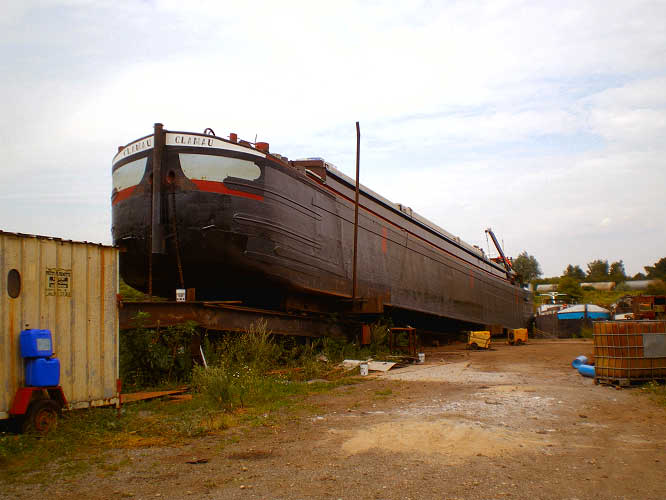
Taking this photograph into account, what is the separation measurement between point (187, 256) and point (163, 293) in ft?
6.79

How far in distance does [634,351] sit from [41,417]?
8908mm

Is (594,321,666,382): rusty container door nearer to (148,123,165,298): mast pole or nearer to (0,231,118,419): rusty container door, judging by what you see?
(0,231,118,419): rusty container door

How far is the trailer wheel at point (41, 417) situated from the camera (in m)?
6.19

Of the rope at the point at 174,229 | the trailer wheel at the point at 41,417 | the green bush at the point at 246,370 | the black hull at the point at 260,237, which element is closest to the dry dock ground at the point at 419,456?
the green bush at the point at 246,370

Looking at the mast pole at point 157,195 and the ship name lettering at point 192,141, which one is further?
the ship name lettering at point 192,141

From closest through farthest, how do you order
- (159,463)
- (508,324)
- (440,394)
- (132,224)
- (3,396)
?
(159,463), (3,396), (440,394), (132,224), (508,324)

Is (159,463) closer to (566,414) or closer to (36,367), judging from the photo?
(36,367)

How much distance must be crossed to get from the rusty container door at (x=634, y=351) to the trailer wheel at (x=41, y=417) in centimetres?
846

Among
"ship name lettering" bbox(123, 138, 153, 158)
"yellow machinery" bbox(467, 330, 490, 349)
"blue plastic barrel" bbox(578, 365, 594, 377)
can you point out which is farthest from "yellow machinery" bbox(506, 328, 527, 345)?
"ship name lettering" bbox(123, 138, 153, 158)

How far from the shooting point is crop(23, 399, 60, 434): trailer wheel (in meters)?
6.19

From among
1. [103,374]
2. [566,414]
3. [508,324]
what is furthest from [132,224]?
[508,324]

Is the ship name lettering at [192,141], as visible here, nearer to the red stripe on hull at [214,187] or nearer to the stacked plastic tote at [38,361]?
the red stripe on hull at [214,187]

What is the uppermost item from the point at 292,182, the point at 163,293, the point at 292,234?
the point at 292,182

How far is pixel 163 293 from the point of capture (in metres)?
13.2
